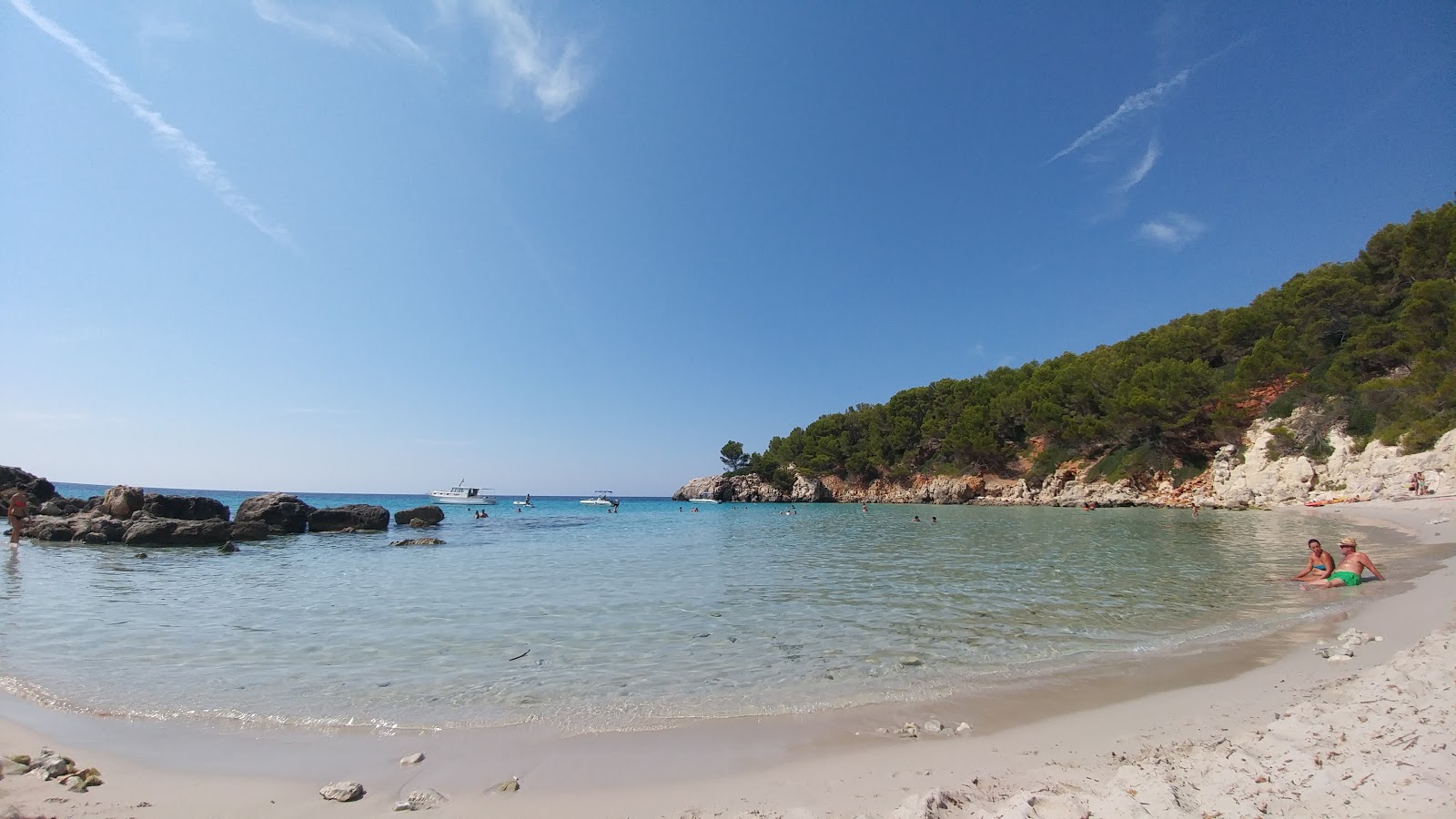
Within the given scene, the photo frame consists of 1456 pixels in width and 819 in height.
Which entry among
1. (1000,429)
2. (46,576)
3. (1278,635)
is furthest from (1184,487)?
(46,576)

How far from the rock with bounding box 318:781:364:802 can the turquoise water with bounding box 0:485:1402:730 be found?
4.52 ft

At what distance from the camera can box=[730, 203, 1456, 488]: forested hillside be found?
35.6 m

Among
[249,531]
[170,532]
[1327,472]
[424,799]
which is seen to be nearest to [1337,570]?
[424,799]

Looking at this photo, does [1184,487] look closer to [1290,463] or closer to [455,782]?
[1290,463]

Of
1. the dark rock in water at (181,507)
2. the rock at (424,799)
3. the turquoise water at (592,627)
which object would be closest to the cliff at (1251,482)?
the turquoise water at (592,627)

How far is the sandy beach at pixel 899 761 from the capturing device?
10.8ft

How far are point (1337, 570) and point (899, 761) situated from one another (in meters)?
13.5

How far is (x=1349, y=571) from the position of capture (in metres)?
11.5

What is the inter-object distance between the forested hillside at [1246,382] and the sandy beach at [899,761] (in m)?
40.5

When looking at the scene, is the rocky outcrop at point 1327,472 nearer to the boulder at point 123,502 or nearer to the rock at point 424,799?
the rock at point 424,799

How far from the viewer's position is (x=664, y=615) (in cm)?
999

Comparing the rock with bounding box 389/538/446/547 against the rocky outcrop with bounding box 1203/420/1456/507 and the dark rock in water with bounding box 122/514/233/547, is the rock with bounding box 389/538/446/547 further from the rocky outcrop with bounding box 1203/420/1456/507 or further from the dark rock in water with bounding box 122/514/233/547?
the rocky outcrop with bounding box 1203/420/1456/507

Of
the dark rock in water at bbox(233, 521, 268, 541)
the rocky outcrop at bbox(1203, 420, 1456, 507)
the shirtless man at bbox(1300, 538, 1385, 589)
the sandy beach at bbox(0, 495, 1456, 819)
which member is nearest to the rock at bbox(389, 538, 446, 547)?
the dark rock in water at bbox(233, 521, 268, 541)

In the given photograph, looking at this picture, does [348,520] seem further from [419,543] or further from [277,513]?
[419,543]
